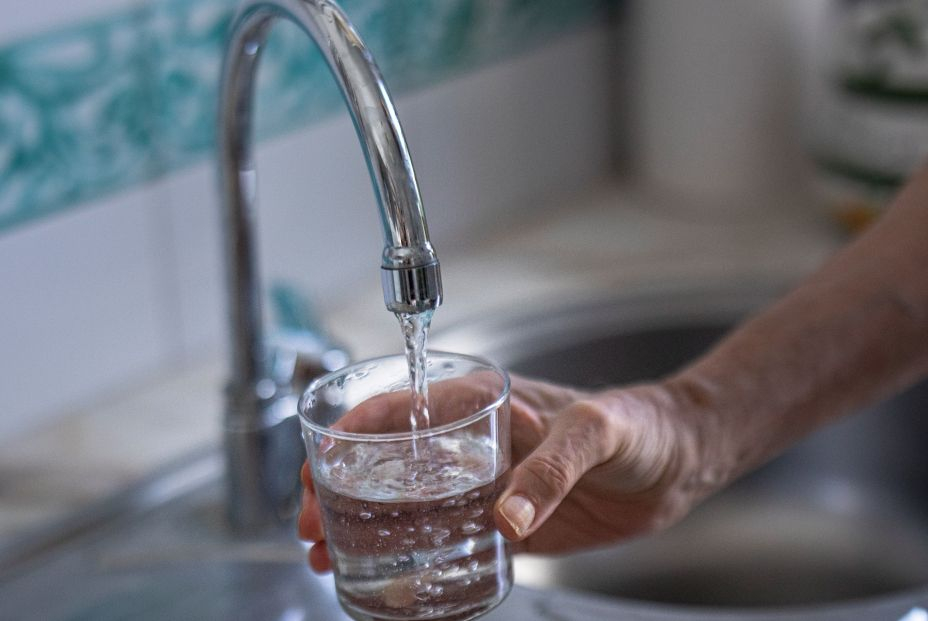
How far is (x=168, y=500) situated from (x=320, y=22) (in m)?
0.44

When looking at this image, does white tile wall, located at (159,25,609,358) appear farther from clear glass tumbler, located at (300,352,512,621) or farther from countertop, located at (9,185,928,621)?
clear glass tumbler, located at (300,352,512,621)

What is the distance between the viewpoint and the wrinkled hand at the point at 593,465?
566 millimetres

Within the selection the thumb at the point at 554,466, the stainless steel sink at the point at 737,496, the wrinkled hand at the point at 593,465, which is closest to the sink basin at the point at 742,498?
the stainless steel sink at the point at 737,496

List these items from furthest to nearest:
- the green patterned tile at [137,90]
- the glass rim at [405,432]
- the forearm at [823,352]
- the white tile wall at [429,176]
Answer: the white tile wall at [429,176] < the green patterned tile at [137,90] < the forearm at [823,352] < the glass rim at [405,432]

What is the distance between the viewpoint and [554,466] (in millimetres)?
556

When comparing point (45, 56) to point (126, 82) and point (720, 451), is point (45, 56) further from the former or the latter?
point (720, 451)

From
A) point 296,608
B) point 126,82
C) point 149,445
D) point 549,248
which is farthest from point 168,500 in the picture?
point 549,248

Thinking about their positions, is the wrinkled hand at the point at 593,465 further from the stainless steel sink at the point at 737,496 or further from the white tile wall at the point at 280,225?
the white tile wall at the point at 280,225

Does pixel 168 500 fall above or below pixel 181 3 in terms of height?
below

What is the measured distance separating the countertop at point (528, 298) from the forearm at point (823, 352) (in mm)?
112

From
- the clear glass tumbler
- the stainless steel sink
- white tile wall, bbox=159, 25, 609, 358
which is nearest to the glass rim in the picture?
the clear glass tumbler

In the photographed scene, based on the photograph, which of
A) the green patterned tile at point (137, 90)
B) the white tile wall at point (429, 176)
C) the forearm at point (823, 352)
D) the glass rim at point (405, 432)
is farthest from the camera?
the white tile wall at point (429, 176)

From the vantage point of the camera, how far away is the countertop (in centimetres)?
83

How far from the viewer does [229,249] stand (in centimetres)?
79
